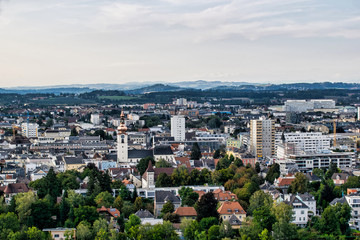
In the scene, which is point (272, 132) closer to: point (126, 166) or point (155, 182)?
point (126, 166)

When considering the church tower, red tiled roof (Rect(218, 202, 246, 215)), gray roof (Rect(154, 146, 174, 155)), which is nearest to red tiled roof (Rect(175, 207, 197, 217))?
red tiled roof (Rect(218, 202, 246, 215))

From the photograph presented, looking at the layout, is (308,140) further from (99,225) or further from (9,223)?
(9,223)

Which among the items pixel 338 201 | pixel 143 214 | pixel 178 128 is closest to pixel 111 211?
pixel 143 214

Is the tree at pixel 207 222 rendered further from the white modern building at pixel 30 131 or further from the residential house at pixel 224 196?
the white modern building at pixel 30 131

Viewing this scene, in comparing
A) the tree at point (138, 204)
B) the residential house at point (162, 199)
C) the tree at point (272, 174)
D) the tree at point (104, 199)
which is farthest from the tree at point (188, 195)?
Result: the tree at point (272, 174)

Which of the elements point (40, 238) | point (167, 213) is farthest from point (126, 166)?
point (40, 238)
